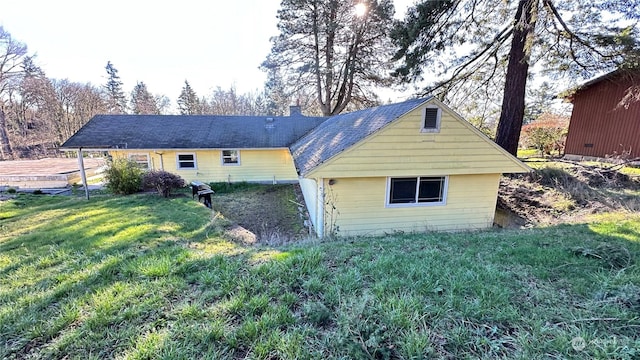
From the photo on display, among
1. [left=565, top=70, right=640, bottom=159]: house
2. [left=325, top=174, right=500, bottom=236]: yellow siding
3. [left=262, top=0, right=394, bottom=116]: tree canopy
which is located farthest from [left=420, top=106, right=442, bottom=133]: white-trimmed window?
[left=262, top=0, right=394, bottom=116]: tree canopy

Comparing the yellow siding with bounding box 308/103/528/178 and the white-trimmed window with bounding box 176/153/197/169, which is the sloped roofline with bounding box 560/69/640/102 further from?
the white-trimmed window with bounding box 176/153/197/169

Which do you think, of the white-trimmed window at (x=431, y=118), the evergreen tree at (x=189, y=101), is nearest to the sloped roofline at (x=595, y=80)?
the white-trimmed window at (x=431, y=118)

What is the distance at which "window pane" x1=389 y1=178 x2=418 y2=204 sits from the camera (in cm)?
775

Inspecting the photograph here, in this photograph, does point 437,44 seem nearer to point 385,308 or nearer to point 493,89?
point 493,89

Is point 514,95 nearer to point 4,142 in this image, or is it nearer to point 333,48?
point 333,48

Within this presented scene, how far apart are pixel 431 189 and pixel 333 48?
15780 millimetres

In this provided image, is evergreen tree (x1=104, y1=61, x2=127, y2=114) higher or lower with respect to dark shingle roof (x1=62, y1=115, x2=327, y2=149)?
higher

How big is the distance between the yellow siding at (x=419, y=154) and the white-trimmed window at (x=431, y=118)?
0.11 metres

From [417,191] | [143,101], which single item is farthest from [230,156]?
[143,101]

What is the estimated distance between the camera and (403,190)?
308 inches

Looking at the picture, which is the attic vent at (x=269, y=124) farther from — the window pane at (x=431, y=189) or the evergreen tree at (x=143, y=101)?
the evergreen tree at (x=143, y=101)

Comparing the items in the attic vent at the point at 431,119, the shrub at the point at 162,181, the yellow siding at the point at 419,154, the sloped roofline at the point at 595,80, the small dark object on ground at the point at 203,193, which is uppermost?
the sloped roofline at the point at 595,80

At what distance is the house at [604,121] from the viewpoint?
13.0 metres

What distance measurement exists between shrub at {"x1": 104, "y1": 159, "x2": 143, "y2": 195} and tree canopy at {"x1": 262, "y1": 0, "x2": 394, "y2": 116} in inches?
480
